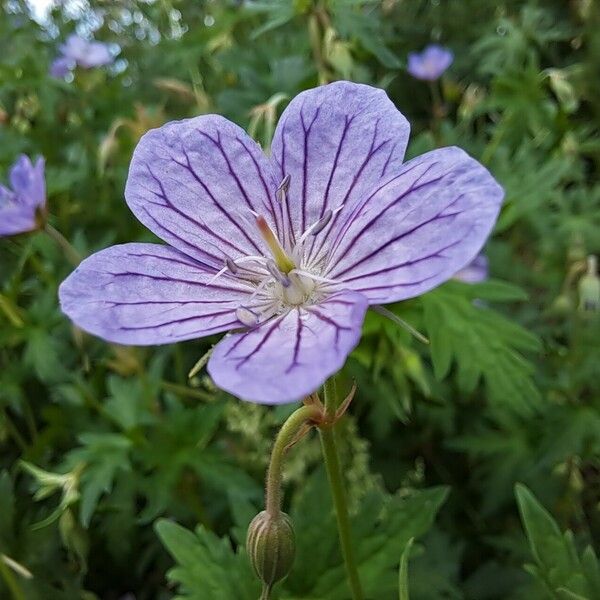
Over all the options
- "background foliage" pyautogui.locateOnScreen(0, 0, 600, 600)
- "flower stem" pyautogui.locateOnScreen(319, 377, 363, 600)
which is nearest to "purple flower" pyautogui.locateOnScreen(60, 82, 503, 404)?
"flower stem" pyautogui.locateOnScreen(319, 377, 363, 600)

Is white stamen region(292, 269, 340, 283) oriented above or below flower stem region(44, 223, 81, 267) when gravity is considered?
above

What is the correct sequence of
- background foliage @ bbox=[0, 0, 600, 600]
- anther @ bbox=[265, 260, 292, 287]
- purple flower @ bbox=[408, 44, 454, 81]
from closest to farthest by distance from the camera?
1. anther @ bbox=[265, 260, 292, 287]
2. background foliage @ bbox=[0, 0, 600, 600]
3. purple flower @ bbox=[408, 44, 454, 81]

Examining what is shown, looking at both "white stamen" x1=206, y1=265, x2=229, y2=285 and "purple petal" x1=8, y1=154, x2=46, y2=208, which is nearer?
"white stamen" x1=206, y1=265, x2=229, y2=285

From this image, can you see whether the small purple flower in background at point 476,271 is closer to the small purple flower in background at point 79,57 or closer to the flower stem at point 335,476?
the flower stem at point 335,476

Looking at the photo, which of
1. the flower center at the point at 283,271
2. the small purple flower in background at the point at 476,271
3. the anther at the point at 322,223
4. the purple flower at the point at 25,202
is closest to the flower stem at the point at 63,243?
the purple flower at the point at 25,202

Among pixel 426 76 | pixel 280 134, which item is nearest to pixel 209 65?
pixel 426 76

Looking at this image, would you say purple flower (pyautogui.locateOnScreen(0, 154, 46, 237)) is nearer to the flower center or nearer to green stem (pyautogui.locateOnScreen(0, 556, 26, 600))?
green stem (pyautogui.locateOnScreen(0, 556, 26, 600))

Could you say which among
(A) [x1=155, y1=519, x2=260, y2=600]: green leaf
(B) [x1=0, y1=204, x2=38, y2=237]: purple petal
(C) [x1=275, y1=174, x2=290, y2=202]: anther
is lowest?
(A) [x1=155, y1=519, x2=260, y2=600]: green leaf

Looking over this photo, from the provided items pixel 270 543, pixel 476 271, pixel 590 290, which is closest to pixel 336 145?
pixel 270 543
